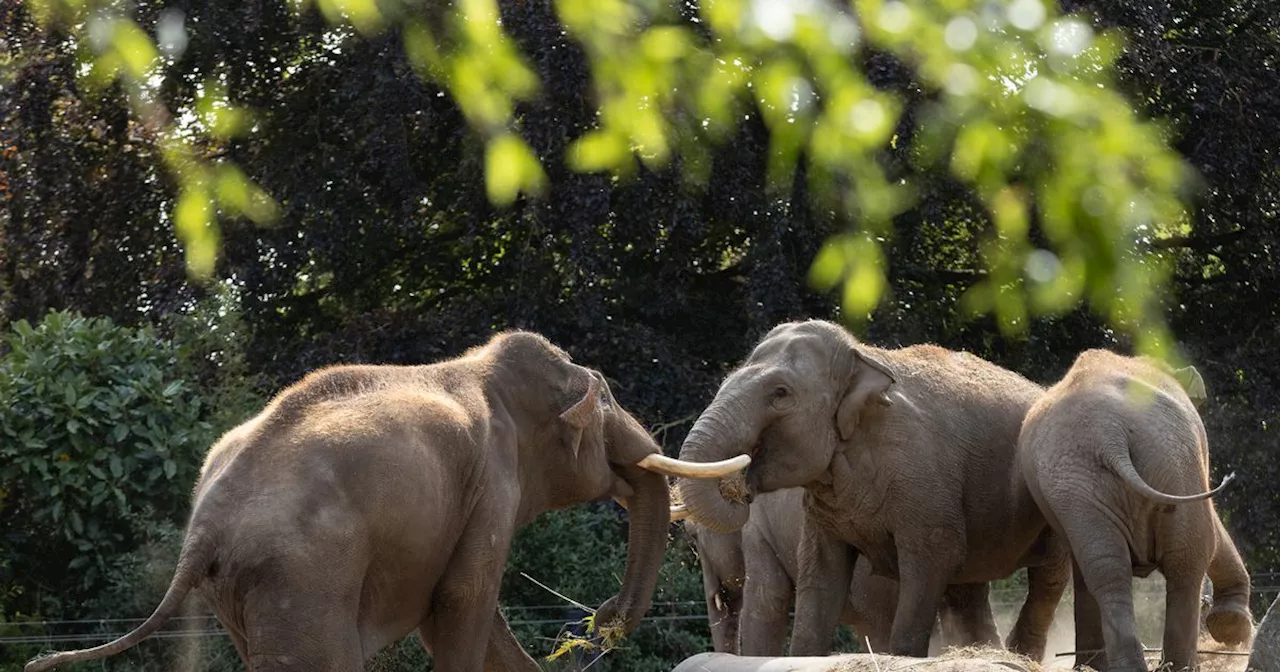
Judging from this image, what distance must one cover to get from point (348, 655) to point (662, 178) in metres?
7.51

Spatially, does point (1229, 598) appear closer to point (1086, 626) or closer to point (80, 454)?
point (1086, 626)

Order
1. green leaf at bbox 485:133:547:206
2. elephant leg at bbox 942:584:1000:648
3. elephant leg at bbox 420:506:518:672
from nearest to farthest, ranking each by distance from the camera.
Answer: green leaf at bbox 485:133:547:206
elephant leg at bbox 420:506:518:672
elephant leg at bbox 942:584:1000:648

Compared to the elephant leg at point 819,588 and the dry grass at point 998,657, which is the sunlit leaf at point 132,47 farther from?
the elephant leg at point 819,588

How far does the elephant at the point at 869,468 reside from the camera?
9.41 meters

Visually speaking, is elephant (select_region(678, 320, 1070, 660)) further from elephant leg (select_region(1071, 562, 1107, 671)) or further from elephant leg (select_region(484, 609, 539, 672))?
elephant leg (select_region(484, 609, 539, 672))

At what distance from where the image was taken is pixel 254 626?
7461 millimetres

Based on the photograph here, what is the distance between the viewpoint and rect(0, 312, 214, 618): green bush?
42.3 feet

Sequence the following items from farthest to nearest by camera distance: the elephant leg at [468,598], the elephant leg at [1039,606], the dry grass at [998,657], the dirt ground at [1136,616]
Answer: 1. the dirt ground at [1136,616]
2. the elephant leg at [1039,606]
3. the elephant leg at [468,598]
4. the dry grass at [998,657]

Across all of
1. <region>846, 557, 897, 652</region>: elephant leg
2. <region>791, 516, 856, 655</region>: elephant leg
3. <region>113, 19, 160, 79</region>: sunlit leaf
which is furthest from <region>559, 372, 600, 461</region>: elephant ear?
<region>113, 19, 160, 79</region>: sunlit leaf

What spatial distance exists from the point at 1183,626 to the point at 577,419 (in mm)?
2983

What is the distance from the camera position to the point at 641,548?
32.7ft

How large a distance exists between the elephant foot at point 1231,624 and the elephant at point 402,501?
2952 millimetres

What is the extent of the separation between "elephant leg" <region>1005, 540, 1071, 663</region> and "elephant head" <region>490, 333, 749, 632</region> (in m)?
2.07

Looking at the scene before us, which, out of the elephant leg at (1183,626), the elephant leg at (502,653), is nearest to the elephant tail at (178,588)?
the elephant leg at (502,653)
